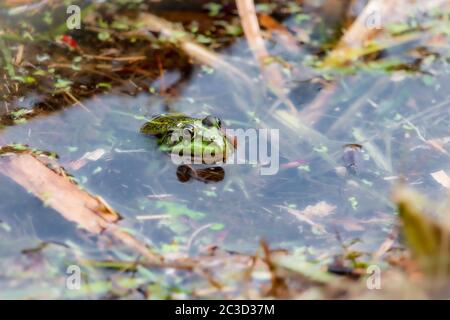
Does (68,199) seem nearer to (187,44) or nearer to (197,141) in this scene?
(197,141)

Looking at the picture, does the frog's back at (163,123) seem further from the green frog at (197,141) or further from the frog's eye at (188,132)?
the frog's eye at (188,132)

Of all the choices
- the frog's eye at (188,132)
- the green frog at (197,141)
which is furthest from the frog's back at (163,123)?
the frog's eye at (188,132)

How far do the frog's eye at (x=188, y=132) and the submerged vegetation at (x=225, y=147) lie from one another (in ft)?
0.17

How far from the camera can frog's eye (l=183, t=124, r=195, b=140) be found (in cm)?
343

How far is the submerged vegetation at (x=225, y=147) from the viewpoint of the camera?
9.30ft

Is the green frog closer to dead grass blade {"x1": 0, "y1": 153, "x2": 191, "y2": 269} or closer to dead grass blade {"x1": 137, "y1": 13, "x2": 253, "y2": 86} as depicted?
dead grass blade {"x1": 0, "y1": 153, "x2": 191, "y2": 269}

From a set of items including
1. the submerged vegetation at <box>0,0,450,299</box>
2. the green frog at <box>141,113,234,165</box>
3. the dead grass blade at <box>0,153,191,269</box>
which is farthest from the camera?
the green frog at <box>141,113,234,165</box>

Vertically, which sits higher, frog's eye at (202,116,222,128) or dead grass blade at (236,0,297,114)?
dead grass blade at (236,0,297,114)

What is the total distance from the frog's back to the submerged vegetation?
0.06 feet

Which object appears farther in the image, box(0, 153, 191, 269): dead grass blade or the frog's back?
the frog's back

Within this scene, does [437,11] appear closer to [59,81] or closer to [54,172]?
[59,81]

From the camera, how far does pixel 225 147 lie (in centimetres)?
346

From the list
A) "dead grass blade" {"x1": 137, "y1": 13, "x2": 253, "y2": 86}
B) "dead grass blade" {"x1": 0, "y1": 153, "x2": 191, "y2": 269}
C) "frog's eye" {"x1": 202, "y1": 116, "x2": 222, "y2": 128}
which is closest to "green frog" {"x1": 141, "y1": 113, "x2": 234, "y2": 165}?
"frog's eye" {"x1": 202, "y1": 116, "x2": 222, "y2": 128}

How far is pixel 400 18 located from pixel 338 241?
2339 millimetres
